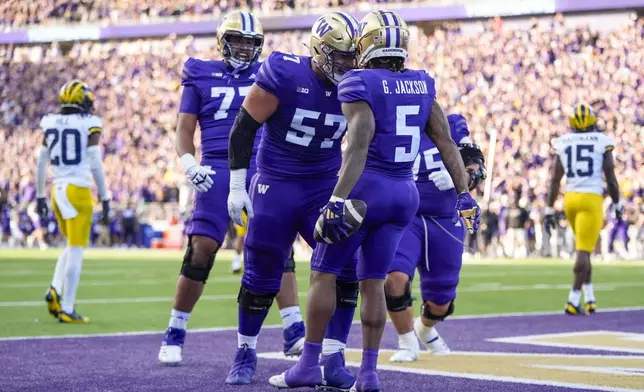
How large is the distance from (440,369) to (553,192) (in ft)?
16.5

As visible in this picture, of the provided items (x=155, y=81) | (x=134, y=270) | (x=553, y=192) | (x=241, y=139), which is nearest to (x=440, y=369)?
(x=241, y=139)

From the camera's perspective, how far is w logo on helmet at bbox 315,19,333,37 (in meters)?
5.25

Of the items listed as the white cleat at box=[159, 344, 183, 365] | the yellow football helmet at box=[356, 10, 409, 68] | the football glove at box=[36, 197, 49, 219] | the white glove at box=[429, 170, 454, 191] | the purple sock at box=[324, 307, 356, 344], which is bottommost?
the white cleat at box=[159, 344, 183, 365]

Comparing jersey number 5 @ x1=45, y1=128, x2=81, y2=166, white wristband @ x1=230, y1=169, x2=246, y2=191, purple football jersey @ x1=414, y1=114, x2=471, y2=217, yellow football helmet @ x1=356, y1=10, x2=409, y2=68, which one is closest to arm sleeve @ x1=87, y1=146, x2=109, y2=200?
jersey number 5 @ x1=45, y1=128, x2=81, y2=166

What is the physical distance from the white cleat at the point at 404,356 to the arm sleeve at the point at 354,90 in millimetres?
2178

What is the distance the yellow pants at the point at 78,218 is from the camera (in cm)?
926

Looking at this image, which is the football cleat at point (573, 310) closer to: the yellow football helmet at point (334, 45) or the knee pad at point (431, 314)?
the knee pad at point (431, 314)

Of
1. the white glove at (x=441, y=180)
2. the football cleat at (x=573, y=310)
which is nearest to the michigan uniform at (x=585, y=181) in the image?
the football cleat at (x=573, y=310)

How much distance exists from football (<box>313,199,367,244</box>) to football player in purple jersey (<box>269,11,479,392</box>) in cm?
12

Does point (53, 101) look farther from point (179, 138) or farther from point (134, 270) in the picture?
point (179, 138)

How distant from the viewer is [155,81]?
122 feet

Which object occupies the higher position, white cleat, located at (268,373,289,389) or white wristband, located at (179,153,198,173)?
white wristband, located at (179,153,198,173)

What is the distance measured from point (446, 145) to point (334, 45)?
28.5 inches

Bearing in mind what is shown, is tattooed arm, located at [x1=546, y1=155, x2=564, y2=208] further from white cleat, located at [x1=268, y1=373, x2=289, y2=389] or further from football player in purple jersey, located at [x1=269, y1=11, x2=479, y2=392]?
white cleat, located at [x1=268, y1=373, x2=289, y2=389]
